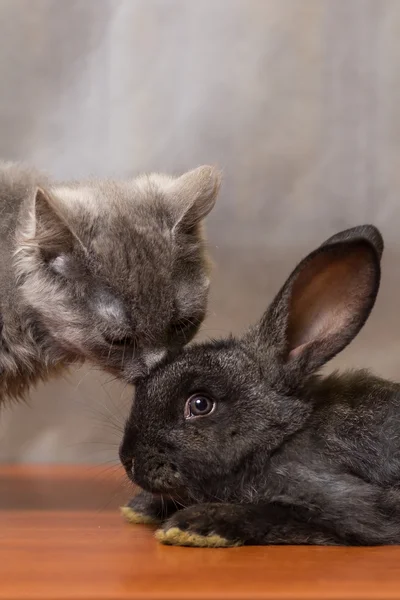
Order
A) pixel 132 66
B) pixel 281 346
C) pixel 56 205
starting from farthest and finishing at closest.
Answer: pixel 132 66, pixel 56 205, pixel 281 346

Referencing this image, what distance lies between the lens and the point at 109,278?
2.09m

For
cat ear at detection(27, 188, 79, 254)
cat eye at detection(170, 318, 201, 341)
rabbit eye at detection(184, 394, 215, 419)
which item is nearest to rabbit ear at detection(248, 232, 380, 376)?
rabbit eye at detection(184, 394, 215, 419)

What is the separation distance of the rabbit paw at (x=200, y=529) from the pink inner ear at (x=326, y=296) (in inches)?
13.5

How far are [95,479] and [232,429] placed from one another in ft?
3.33

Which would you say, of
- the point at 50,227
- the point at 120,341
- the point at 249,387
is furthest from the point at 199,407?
the point at 50,227

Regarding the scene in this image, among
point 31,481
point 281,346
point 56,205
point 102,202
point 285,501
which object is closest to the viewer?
point 285,501

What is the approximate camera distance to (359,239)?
1774mm

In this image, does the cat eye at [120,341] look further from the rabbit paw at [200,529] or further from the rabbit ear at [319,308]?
the rabbit paw at [200,529]

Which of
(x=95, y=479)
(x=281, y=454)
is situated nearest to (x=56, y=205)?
(x=281, y=454)

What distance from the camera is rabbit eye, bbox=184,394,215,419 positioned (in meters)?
1.80

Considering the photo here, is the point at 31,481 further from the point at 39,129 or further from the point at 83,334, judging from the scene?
the point at 39,129

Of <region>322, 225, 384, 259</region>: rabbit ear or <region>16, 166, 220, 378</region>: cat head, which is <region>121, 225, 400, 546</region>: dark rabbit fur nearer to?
<region>322, 225, 384, 259</region>: rabbit ear

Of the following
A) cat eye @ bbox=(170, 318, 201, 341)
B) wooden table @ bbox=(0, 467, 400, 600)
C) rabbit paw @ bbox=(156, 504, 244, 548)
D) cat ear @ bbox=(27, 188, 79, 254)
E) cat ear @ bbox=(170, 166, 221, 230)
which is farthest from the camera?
cat ear @ bbox=(170, 166, 221, 230)

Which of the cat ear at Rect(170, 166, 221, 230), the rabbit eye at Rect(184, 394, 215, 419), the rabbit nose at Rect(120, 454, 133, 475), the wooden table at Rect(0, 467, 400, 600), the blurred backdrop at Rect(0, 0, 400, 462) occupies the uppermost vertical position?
the blurred backdrop at Rect(0, 0, 400, 462)
